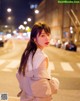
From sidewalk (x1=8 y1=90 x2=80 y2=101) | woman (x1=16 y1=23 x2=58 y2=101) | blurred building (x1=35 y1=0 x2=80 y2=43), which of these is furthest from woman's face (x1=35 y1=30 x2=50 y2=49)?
blurred building (x1=35 y1=0 x2=80 y2=43)

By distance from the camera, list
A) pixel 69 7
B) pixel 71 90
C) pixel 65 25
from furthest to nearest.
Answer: pixel 65 25 → pixel 69 7 → pixel 71 90

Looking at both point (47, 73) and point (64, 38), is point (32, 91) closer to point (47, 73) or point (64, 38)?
point (47, 73)

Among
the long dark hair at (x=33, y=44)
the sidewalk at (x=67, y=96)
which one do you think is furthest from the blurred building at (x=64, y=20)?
the long dark hair at (x=33, y=44)

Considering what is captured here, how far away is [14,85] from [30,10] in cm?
13321

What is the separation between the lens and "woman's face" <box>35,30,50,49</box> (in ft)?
10.1

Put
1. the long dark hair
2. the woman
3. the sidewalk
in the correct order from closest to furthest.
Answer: the woman → the long dark hair → the sidewalk

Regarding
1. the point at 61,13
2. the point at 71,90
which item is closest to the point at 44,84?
the point at 71,90

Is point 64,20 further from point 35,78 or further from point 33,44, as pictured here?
point 35,78

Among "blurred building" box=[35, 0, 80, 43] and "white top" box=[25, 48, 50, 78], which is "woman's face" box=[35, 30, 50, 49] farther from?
"blurred building" box=[35, 0, 80, 43]

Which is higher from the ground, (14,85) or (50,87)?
(50,87)

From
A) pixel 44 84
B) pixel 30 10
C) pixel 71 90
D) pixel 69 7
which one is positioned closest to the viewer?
pixel 44 84

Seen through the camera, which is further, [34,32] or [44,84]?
[34,32]

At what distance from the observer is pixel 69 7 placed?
199ft

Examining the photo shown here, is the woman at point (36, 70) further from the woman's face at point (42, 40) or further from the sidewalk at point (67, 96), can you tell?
the sidewalk at point (67, 96)
